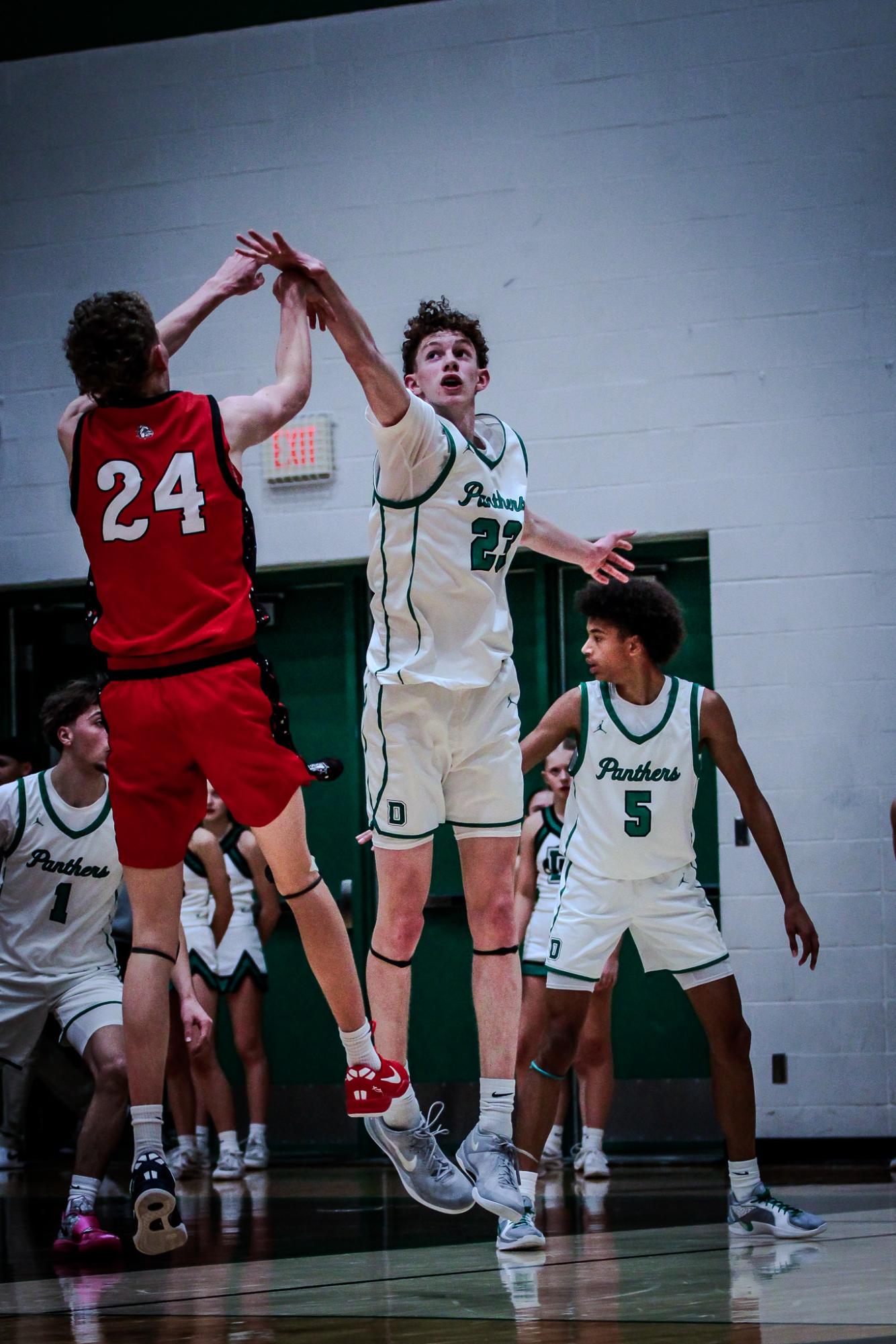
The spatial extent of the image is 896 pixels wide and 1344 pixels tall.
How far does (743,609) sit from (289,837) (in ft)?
15.2

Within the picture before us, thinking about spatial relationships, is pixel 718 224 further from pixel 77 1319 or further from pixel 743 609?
pixel 77 1319

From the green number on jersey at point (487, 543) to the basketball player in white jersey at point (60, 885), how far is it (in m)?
1.74

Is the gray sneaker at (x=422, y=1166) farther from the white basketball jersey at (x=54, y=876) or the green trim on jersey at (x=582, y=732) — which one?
the white basketball jersey at (x=54, y=876)

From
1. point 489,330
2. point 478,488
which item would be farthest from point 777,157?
point 478,488

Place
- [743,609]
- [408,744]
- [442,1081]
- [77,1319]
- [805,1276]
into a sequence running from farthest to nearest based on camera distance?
1. [442,1081]
2. [743,609]
3. [408,744]
4. [805,1276]
5. [77,1319]

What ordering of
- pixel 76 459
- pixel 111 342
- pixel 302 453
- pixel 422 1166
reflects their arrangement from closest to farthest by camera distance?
pixel 111 342 → pixel 76 459 → pixel 422 1166 → pixel 302 453

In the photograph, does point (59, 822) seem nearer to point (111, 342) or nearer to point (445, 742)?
point (445, 742)

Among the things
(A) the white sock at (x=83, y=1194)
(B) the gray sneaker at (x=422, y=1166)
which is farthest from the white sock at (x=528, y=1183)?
(A) the white sock at (x=83, y=1194)

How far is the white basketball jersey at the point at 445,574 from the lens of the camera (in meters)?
3.93

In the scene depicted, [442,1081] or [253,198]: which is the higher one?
[253,198]

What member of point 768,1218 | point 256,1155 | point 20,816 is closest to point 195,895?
point 256,1155

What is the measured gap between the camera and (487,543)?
397 cm

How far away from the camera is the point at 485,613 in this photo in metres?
4.00

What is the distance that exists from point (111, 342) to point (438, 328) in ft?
3.62
